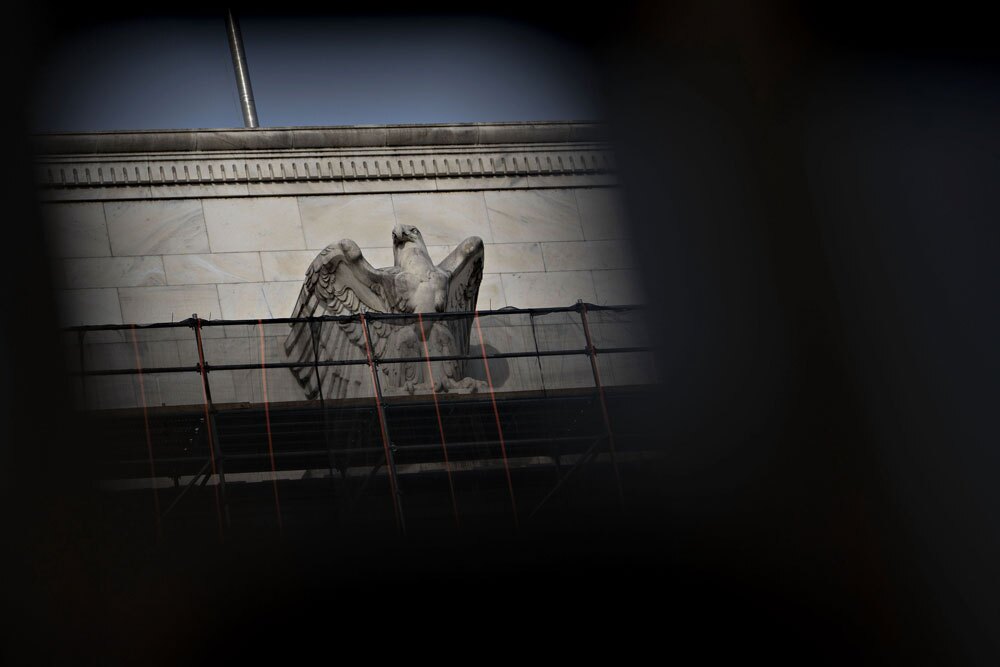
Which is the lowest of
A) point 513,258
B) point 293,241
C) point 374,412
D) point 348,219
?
point 374,412

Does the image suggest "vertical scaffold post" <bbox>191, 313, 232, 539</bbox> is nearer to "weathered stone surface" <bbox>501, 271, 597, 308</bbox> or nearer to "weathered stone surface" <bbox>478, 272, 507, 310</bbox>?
"weathered stone surface" <bbox>478, 272, 507, 310</bbox>

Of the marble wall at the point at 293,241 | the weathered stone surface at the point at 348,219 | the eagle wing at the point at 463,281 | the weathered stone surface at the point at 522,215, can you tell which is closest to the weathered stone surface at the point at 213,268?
the marble wall at the point at 293,241

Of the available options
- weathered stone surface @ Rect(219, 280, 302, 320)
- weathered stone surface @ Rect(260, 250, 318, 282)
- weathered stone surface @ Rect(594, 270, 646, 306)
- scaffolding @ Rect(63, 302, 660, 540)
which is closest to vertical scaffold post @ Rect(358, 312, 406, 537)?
scaffolding @ Rect(63, 302, 660, 540)

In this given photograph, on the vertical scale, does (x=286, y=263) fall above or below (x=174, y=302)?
above

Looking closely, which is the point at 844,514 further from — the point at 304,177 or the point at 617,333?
the point at 304,177

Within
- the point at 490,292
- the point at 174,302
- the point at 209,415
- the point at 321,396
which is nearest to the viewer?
the point at 209,415

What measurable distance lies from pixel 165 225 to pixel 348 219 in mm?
1390

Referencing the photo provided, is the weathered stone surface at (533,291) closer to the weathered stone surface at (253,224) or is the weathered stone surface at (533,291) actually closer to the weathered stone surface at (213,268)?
the weathered stone surface at (253,224)

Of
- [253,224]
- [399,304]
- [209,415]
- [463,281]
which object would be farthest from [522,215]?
[209,415]

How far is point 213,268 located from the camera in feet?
30.4

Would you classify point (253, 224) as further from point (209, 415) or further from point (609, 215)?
point (609, 215)

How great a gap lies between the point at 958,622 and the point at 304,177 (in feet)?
29.7

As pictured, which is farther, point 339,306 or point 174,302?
point 174,302

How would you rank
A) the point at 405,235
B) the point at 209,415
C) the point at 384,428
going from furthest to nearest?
the point at 405,235 → the point at 384,428 → the point at 209,415
